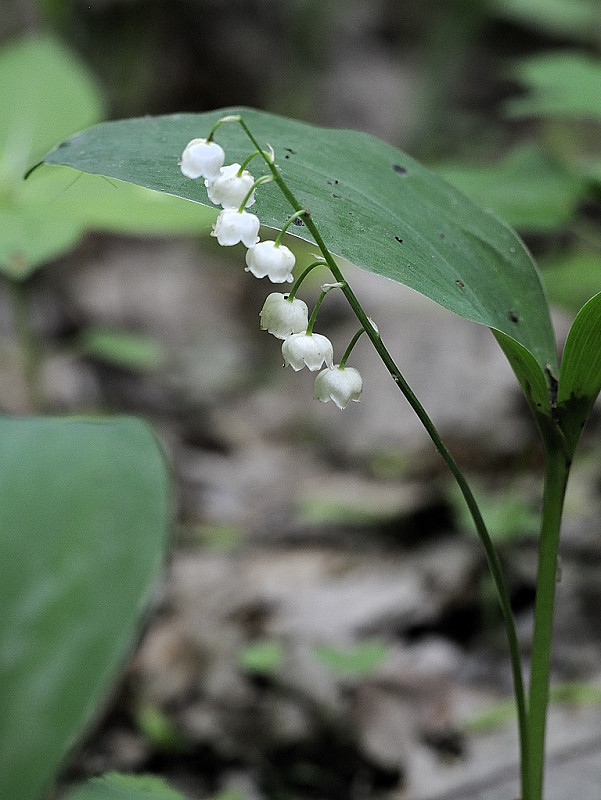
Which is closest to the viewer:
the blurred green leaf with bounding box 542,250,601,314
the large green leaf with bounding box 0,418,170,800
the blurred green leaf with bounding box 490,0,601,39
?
the large green leaf with bounding box 0,418,170,800

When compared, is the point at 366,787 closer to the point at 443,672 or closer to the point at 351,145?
the point at 443,672

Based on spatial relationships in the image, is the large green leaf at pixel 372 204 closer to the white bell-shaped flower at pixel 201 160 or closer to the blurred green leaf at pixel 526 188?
the white bell-shaped flower at pixel 201 160

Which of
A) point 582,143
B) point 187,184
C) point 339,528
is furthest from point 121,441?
point 582,143

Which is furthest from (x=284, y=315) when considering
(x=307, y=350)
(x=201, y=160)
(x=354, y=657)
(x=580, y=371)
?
(x=354, y=657)

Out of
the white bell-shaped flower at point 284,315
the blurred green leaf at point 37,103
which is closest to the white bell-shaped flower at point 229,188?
the white bell-shaped flower at point 284,315

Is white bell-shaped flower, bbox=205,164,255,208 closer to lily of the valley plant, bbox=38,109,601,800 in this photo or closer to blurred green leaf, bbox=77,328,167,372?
lily of the valley plant, bbox=38,109,601,800

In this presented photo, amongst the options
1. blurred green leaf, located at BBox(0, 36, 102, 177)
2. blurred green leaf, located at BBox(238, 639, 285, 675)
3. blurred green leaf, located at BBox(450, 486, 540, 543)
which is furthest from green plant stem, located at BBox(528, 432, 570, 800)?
blurred green leaf, located at BBox(0, 36, 102, 177)
